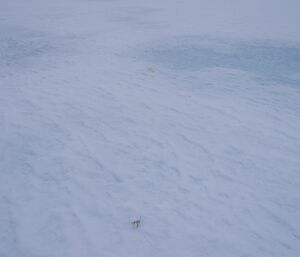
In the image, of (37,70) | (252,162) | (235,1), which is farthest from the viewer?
(235,1)

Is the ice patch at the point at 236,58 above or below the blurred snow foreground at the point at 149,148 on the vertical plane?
above

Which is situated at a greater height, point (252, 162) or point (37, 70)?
point (37, 70)

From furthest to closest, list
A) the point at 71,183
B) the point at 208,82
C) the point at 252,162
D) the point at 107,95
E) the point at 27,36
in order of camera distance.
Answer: the point at 27,36 → the point at 208,82 → the point at 107,95 → the point at 252,162 → the point at 71,183

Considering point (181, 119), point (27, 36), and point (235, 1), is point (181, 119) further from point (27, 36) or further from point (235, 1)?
point (235, 1)

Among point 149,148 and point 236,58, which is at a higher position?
point 236,58

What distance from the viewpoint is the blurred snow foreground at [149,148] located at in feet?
9.20

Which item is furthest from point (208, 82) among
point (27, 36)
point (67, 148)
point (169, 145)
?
point (27, 36)

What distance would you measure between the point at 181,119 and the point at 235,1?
13931mm

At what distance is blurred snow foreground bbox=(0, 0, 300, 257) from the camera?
2805 mm

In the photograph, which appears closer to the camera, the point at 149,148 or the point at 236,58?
the point at 149,148

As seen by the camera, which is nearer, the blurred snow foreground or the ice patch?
the blurred snow foreground

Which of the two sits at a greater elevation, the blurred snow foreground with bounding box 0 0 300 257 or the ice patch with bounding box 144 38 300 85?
the ice patch with bounding box 144 38 300 85

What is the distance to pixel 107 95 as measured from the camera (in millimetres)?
5426

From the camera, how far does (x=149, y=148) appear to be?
400 centimetres
